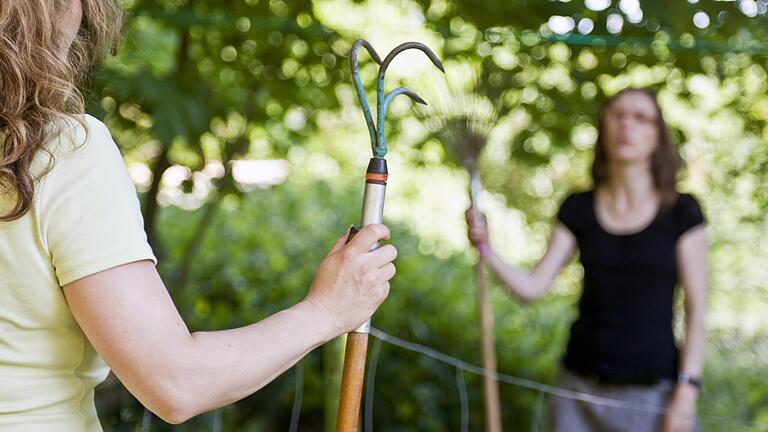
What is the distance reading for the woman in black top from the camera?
7.93ft

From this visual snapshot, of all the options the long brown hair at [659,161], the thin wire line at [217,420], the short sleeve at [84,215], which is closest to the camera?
the short sleeve at [84,215]

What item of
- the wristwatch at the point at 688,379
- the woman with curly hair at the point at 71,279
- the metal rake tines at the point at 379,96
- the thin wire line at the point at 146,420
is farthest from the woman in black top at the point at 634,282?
the woman with curly hair at the point at 71,279

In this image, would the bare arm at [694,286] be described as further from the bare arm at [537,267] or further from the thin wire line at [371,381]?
→ the thin wire line at [371,381]

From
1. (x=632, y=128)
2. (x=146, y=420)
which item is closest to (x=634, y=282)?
(x=632, y=128)

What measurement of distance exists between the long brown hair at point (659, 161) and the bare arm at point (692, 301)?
4.9 inches

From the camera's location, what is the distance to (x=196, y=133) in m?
2.59

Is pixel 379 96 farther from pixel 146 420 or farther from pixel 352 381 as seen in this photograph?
pixel 146 420

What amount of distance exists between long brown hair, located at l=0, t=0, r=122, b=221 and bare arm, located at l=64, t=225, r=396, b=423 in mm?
122

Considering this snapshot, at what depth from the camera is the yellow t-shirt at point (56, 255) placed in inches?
35.5

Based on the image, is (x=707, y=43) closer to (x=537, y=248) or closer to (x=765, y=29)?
(x=765, y=29)

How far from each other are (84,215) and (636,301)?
1833mm

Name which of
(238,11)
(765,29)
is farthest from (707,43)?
(238,11)

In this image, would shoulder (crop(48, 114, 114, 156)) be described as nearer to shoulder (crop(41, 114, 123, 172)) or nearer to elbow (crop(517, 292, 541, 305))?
shoulder (crop(41, 114, 123, 172))

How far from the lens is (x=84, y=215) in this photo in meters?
0.90
